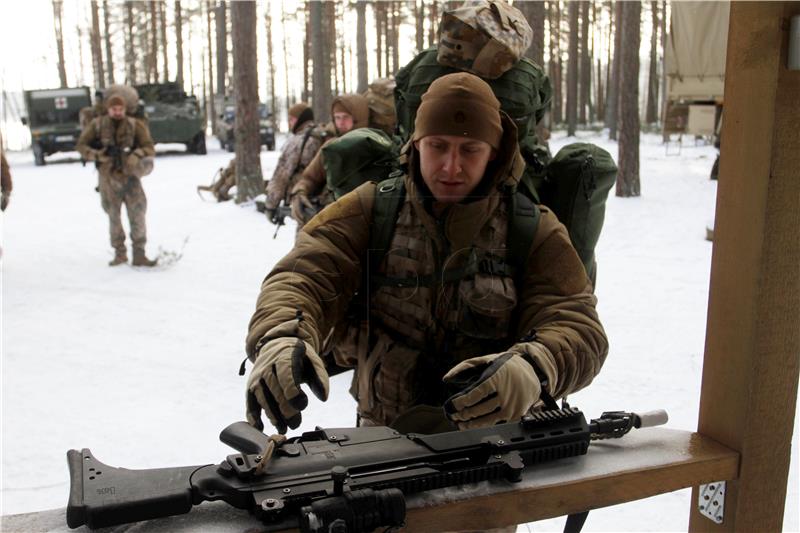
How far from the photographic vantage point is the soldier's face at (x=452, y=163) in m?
1.99

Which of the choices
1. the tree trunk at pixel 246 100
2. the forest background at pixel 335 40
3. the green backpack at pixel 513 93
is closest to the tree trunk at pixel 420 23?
the forest background at pixel 335 40

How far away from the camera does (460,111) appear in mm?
1955

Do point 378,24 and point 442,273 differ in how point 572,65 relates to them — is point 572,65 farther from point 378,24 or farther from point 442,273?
point 442,273

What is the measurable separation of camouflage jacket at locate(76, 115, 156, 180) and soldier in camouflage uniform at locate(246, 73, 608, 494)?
22.5 feet

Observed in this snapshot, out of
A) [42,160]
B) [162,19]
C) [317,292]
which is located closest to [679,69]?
[317,292]

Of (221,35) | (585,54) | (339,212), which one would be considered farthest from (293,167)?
(585,54)

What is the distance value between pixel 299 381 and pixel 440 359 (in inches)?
26.9

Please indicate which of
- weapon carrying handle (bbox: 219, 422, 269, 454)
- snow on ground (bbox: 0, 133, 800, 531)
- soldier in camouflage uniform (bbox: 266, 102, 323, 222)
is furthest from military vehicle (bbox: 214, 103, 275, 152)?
weapon carrying handle (bbox: 219, 422, 269, 454)

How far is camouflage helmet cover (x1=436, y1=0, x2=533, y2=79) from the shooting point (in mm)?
2426

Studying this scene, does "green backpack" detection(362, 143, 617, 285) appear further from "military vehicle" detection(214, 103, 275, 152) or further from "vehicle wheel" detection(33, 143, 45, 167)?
"vehicle wheel" detection(33, 143, 45, 167)

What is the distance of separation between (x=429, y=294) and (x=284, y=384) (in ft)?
2.18

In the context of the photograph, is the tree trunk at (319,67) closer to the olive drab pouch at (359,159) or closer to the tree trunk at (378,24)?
the olive drab pouch at (359,159)

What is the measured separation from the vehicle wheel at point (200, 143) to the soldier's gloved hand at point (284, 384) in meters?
21.0

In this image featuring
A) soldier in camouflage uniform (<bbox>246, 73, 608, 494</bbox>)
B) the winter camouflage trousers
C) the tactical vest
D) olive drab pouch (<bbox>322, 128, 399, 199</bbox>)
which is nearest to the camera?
soldier in camouflage uniform (<bbox>246, 73, 608, 494</bbox>)
